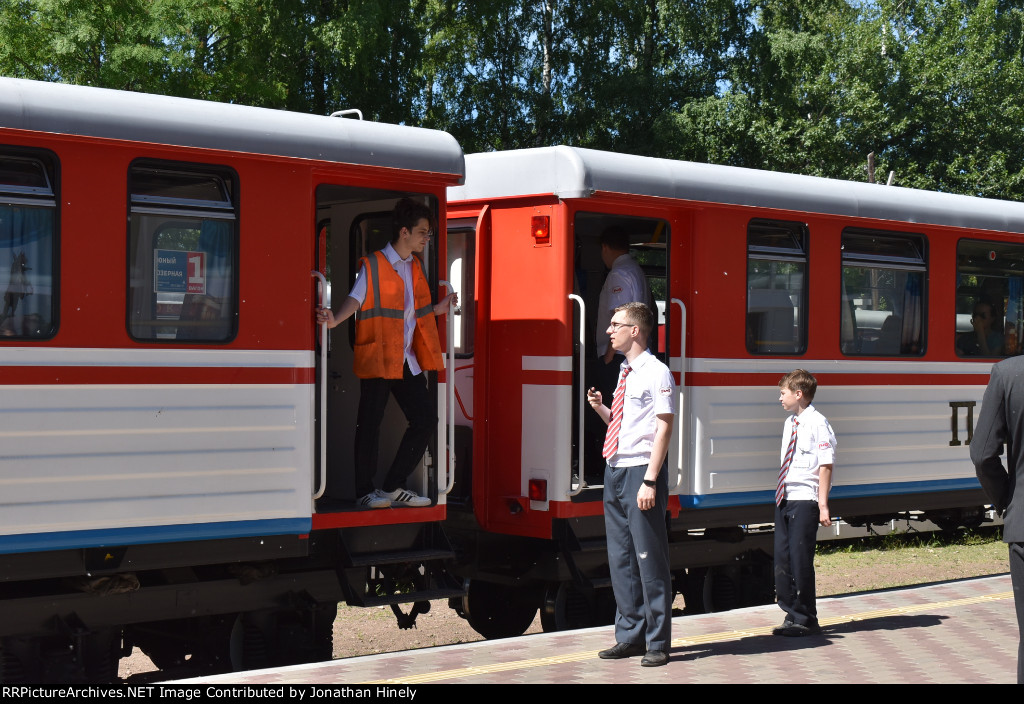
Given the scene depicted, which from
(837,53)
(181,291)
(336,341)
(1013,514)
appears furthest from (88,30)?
(837,53)

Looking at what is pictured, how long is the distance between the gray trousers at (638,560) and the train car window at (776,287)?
2.60m

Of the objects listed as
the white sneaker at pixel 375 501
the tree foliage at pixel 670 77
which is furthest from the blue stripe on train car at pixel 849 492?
the tree foliage at pixel 670 77

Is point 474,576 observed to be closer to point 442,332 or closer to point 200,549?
point 442,332

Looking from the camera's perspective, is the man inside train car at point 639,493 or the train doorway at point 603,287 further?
the train doorway at point 603,287

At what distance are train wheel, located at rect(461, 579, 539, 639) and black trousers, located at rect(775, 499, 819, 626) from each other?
6.11 ft

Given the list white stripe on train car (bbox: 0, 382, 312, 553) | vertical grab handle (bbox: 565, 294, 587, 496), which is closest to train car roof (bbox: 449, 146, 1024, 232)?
vertical grab handle (bbox: 565, 294, 587, 496)

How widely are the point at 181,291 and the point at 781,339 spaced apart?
4690 millimetres

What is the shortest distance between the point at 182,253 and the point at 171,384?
70 centimetres

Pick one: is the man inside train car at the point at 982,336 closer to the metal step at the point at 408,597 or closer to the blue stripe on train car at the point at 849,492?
the blue stripe on train car at the point at 849,492

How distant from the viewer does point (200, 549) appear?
683cm

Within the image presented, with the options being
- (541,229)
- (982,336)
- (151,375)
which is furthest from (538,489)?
(982,336)

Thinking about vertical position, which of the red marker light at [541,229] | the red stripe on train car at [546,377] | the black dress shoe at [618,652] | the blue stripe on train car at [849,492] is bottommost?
the black dress shoe at [618,652]

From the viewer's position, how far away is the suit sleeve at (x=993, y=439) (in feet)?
16.9

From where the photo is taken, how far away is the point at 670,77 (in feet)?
92.9
